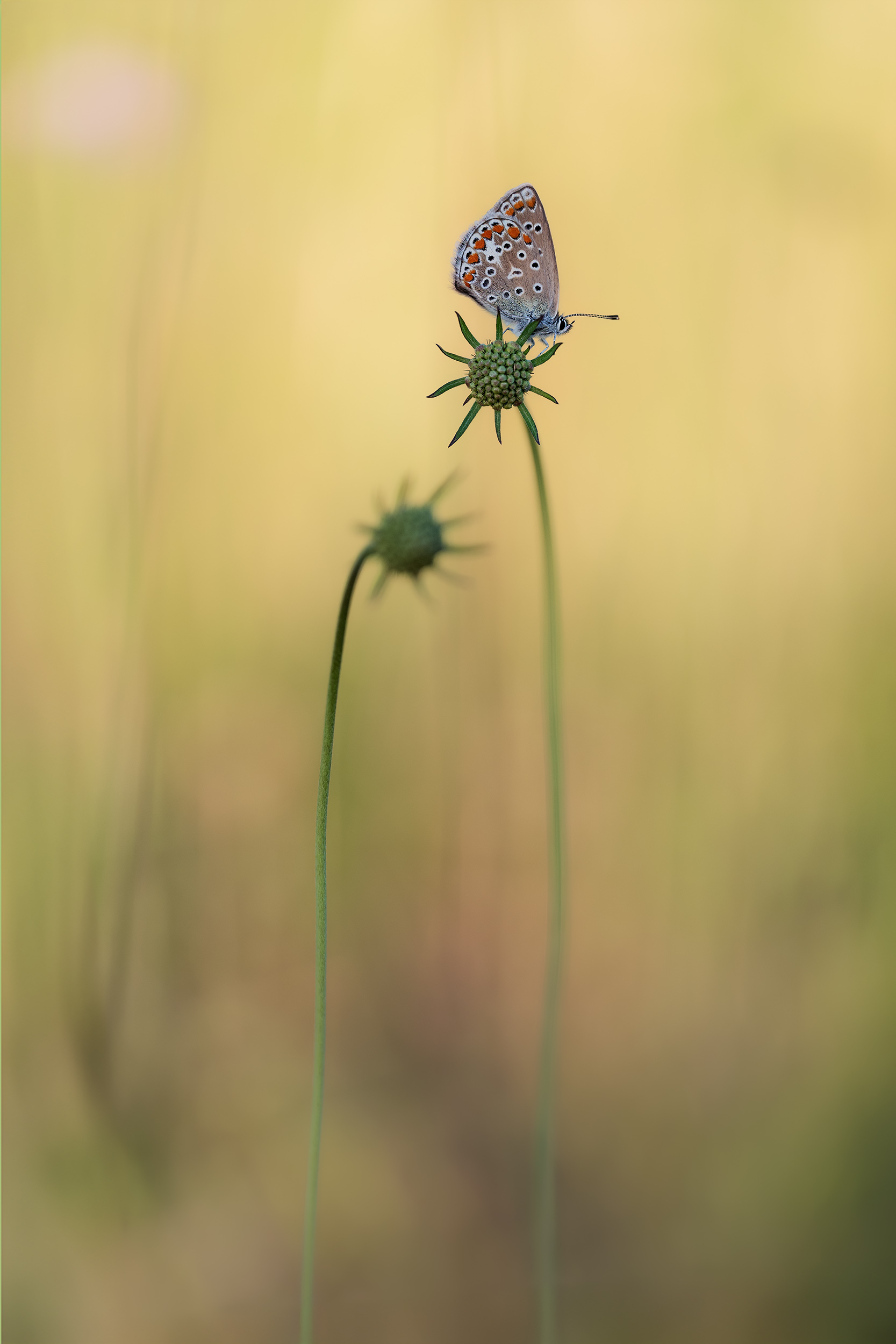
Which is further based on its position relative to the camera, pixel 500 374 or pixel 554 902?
pixel 554 902

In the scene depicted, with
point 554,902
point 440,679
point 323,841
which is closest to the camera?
point 323,841

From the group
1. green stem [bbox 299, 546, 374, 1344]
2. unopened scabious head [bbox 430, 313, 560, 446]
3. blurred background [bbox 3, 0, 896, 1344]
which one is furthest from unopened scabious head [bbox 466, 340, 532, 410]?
blurred background [bbox 3, 0, 896, 1344]

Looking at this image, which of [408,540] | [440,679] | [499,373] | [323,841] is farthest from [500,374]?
[440,679]

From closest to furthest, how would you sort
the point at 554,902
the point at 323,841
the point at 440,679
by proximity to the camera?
the point at 323,841 → the point at 554,902 → the point at 440,679

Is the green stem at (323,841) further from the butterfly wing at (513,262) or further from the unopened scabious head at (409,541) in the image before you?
the butterfly wing at (513,262)

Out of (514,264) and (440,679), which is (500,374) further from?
(440,679)

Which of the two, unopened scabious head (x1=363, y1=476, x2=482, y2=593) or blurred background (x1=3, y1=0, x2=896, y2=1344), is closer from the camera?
unopened scabious head (x1=363, y1=476, x2=482, y2=593)

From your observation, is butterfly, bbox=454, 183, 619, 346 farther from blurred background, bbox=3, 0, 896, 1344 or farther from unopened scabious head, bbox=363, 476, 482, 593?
blurred background, bbox=3, 0, 896, 1344
